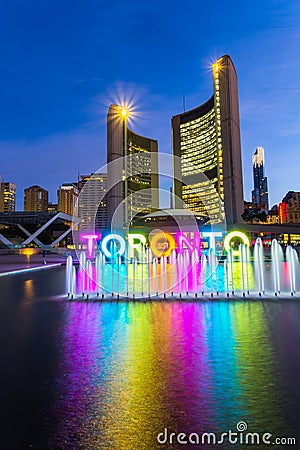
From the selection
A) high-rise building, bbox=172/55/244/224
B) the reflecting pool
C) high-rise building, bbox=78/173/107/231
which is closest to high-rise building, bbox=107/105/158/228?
high-rise building, bbox=172/55/244/224

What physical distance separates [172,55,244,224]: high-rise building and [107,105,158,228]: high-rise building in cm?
1269

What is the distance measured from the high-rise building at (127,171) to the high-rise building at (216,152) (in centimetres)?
1269

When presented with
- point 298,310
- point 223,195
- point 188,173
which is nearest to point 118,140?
point 188,173

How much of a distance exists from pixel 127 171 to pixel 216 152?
38.0m

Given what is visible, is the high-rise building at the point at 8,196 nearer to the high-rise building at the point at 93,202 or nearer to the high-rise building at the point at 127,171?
the high-rise building at the point at 93,202

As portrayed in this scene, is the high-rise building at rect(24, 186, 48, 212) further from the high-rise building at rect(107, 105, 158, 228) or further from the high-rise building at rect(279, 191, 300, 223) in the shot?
the high-rise building at rect(279, 191, 300, 223)

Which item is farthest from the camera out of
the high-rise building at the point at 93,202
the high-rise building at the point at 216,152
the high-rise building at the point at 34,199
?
the high-rise building at the point at 34,199

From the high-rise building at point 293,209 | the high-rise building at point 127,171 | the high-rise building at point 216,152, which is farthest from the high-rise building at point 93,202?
the high-rise building at point 293,209

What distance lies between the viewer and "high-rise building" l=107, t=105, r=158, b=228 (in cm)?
11356

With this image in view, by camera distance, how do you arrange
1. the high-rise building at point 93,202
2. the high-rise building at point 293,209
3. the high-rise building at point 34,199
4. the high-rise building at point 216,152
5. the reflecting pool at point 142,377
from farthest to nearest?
the high-rise building at point 34,199
the high-rise building at point 93,202
the high-rise building at point 293,209
the high-rise building at point 216,152
the reflecting pool at point 142,377

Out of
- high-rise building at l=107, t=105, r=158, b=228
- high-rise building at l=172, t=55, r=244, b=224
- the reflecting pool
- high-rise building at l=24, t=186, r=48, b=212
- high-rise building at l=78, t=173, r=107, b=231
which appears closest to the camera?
the reflecting pool

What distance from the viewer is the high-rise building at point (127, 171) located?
114 metres

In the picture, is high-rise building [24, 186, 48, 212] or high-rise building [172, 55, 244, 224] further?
high-rise building [24, 186, 48, 212]

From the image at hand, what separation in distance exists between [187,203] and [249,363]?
386ft
